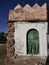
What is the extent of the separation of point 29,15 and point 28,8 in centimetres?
58

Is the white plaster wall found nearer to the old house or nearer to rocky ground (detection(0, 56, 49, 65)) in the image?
the old house

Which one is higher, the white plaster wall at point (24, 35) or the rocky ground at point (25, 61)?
the white plaster wall at point (24, 35)

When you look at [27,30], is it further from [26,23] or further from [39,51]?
[39,51]

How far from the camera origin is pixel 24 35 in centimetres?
1503

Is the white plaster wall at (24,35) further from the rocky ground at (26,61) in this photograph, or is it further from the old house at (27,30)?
the rocky ground at (26,61)

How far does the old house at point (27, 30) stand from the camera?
14.8 metres

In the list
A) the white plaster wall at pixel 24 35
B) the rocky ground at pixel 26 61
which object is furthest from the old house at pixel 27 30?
the rocky ground at pixel 26 61

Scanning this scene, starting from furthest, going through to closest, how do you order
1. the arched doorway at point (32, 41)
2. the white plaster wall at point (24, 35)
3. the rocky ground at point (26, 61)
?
1. the arched doorway at point (32, 41)
2. the white plaster wall at point (24, 35)
3. the rocky ground at point (26, 61)

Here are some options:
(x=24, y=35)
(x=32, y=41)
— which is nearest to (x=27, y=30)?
(x=24, y=35)

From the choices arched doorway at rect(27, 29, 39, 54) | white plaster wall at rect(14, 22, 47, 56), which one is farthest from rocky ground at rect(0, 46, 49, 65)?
arched doorway at rect(27, 29, 39, 54)

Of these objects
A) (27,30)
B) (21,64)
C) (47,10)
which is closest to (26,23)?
(27,30)

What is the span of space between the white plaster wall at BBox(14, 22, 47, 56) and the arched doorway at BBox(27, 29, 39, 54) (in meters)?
0.28

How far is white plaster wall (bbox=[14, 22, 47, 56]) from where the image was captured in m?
14.7

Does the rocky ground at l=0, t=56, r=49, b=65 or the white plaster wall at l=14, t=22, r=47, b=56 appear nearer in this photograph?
the rocky ground at l=0, t=56, r=49, b=65
